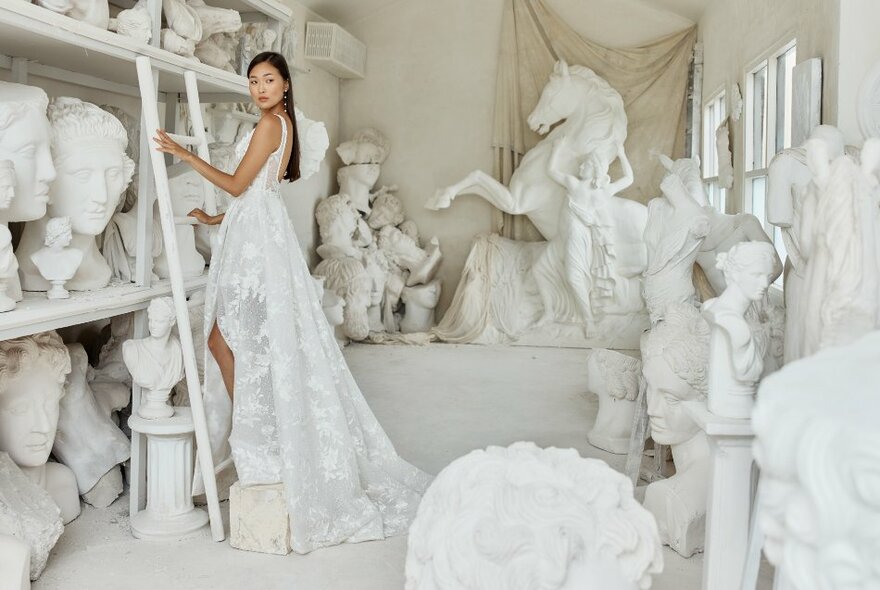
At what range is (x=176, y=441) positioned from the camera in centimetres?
332

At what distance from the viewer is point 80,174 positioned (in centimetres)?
312

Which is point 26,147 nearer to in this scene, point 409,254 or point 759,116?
point 759,116

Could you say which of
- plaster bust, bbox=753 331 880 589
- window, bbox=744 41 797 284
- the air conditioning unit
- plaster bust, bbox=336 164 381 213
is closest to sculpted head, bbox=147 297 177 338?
plaster bust, bbox=753 331 880 589

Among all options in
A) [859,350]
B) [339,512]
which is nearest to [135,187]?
[339,512]

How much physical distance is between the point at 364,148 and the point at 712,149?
9.76 feet

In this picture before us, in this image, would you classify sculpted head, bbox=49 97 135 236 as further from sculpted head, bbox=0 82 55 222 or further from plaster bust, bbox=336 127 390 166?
plaster bust, bbox=336 127 390 166

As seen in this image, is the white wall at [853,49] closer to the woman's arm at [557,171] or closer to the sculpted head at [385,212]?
the woman's arm at [557,171]

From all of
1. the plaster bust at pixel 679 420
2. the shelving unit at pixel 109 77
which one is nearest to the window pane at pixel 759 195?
the plaster bust at pixel 679 420

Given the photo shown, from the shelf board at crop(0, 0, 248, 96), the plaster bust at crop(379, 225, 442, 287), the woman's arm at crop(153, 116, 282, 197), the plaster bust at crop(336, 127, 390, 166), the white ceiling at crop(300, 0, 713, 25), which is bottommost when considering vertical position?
the plaster bust at crop(379, 225, 442, 287)

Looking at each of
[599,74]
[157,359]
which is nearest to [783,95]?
[599,74]

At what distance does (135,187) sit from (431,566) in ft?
8.82

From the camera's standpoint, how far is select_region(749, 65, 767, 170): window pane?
18.4 feet

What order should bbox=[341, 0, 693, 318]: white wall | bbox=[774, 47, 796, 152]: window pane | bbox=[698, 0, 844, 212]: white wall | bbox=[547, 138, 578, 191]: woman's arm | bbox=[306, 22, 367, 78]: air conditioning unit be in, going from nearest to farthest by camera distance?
bbox=[698, 0, 844, 212]: white wall, bbox=[774, 47, 796, 152]: window pane, bbox=[547, 138, 578, 191]: woman's arm, bbox=[306, 22, 367, 78]: air conditioning unit, bbox=[341, 0, 693, 318]: white wall

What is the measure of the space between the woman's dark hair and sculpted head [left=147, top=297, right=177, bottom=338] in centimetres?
65
